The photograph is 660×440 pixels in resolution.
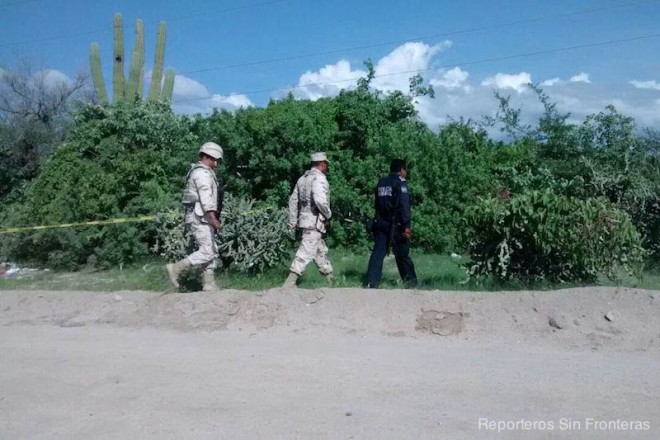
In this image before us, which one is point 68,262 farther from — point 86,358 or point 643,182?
point 643,182

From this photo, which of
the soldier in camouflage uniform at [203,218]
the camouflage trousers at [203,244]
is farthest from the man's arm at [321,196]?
the camouflage trousers at [203,244]

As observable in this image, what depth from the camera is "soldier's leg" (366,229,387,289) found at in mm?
8367

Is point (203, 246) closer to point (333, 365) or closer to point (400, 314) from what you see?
point (400, 314)

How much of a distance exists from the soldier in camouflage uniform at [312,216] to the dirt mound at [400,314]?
3.21ft

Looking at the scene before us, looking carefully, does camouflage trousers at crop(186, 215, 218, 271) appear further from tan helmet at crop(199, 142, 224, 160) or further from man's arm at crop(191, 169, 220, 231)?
tan helmet at crop(199, 142, 224, 160)

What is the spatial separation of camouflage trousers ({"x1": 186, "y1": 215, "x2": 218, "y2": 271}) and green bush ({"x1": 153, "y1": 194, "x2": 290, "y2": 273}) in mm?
1213

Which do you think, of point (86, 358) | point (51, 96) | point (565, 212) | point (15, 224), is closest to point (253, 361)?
point (86, 358)

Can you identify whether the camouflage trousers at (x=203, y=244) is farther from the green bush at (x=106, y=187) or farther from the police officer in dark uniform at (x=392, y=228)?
the green bush at (x=106, y=187)

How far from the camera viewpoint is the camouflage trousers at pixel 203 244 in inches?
316

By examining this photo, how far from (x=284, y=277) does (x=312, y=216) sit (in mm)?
1219

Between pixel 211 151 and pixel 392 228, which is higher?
pixel 211 151

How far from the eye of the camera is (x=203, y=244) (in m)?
8.09

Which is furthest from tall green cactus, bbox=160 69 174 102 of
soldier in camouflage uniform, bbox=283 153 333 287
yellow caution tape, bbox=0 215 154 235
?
soldier in camouflage uniform, bbox=283 153 333 287

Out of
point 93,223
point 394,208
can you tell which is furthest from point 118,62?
point 394,208
